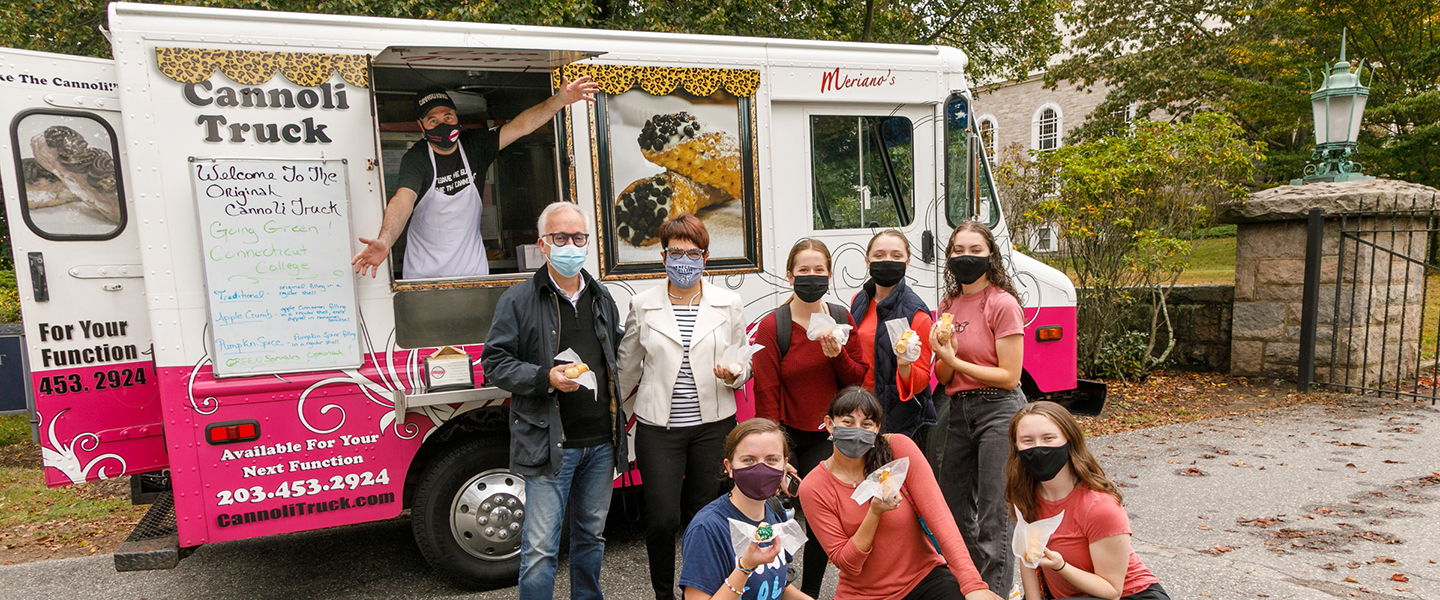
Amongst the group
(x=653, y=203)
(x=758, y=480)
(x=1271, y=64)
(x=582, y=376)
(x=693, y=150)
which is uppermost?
(x=1271, y=64)

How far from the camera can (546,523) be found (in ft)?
10.4

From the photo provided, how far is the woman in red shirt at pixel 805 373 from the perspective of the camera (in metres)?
3.45

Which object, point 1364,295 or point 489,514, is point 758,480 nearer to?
point 489,514

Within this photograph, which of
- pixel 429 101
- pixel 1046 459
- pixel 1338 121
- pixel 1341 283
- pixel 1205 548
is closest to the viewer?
pixel 1046 459

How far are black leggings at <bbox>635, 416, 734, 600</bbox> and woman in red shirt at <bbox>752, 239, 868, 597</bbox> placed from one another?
0.81ft

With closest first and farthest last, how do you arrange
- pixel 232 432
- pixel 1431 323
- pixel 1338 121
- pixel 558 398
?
1. pixel 558 398
2. pixel 232 432
3. pixel 1338 121
4. pixel 1431 323

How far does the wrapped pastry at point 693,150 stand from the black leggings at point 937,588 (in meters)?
2.25

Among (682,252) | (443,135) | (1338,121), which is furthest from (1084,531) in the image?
(1338,121)

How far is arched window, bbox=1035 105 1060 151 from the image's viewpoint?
24984 millimetres

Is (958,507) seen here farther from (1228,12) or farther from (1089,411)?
(1228,12)

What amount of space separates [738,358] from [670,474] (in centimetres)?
56

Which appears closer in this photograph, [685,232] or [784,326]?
[685,232]

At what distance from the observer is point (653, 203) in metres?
4.20

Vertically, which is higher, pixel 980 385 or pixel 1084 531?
pixel 980 385
